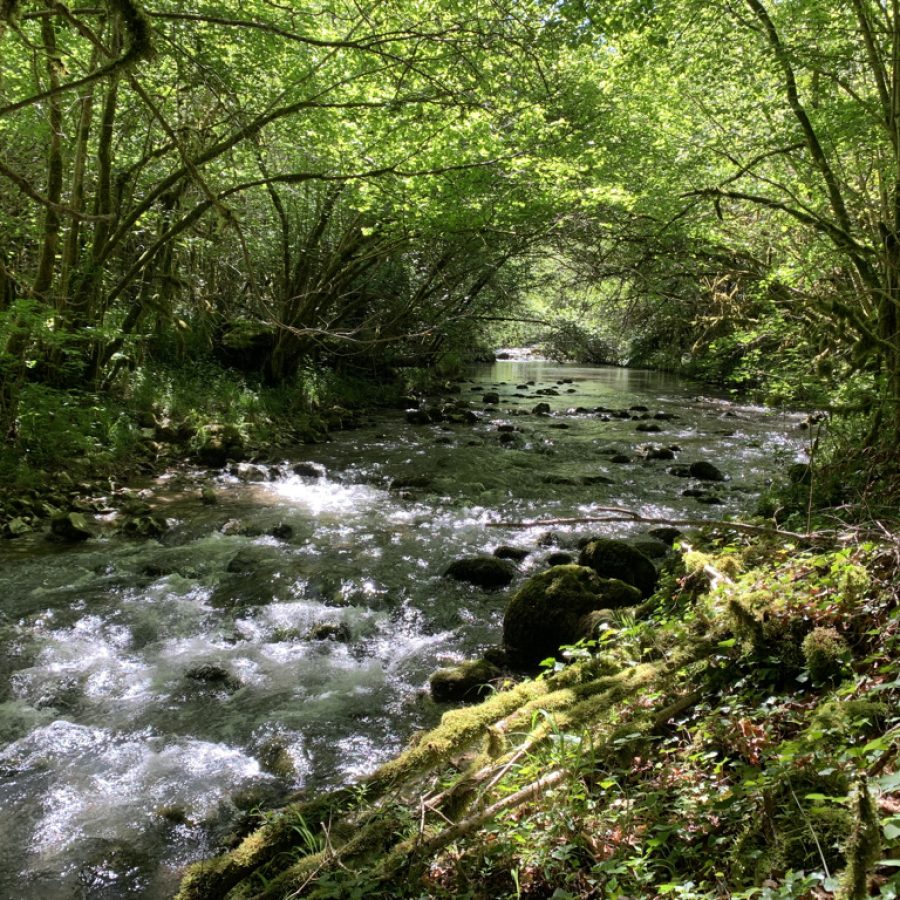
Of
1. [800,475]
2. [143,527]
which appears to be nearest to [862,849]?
[800,475]

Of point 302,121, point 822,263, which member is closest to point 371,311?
point 302,121

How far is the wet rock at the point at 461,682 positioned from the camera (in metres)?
4.96

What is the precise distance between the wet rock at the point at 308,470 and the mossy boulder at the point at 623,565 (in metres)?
6.45

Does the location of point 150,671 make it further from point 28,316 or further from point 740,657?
point 28,316

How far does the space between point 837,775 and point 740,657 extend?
1.05 m

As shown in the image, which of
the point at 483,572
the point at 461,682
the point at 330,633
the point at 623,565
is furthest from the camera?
the point at 483,572

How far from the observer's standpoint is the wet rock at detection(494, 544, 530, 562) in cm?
812

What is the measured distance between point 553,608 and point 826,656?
9.75 feet

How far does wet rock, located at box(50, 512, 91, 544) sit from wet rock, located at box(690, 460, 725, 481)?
33.6 feet

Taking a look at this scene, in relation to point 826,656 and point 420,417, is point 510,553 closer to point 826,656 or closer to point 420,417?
point 826,656

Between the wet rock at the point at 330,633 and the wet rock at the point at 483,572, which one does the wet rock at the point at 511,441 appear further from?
the wet rock at the point at 330,633

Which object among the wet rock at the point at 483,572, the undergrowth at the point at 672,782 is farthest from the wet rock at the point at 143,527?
the undergrowth at the point at 672,782

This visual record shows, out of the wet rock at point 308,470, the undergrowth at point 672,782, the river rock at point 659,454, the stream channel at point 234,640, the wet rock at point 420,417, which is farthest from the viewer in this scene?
the wet rock at point 420,417

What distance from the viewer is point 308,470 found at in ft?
39.7
